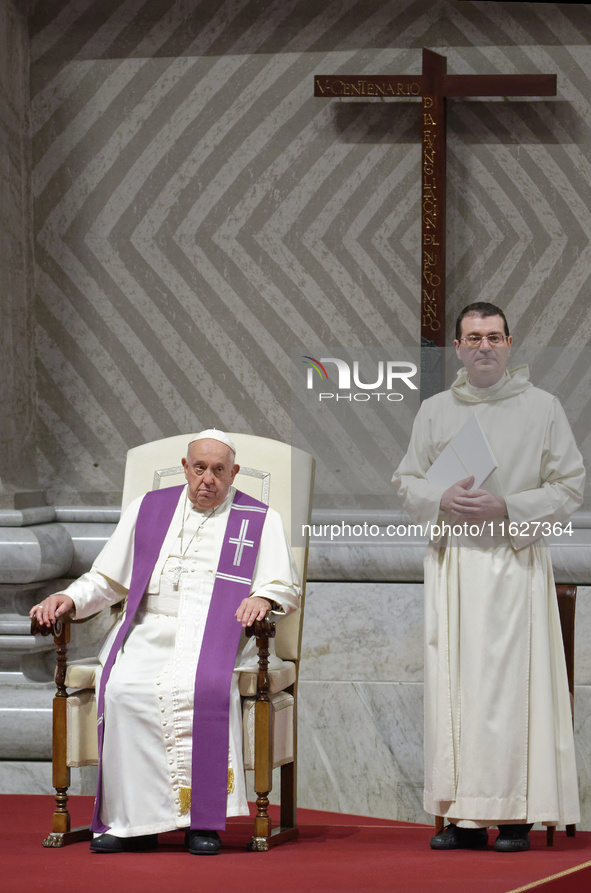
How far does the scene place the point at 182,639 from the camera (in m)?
4.46

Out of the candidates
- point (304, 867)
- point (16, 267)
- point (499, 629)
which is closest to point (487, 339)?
point (499, 629)

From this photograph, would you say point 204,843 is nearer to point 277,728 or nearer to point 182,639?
point 277,728

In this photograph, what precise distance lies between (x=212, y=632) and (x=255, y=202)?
2594 mm

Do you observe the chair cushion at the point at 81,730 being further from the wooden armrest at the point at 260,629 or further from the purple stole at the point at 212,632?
the wooden armrest at the point at 260,629

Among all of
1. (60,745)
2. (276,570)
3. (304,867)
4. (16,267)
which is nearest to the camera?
(304,867)

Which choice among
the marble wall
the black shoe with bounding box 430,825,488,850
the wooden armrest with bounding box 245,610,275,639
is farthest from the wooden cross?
the black shoe with bounding box 430,825,488,850

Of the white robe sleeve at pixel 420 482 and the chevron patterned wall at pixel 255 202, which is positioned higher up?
the chevron patterned wall at pixel 255 202

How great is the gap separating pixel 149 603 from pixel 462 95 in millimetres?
2876

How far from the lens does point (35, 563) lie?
574 cm

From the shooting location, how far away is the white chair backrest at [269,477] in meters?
4.77

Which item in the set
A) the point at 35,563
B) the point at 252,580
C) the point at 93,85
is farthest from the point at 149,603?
the point at 93,85

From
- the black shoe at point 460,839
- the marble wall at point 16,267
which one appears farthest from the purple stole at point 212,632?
the marble wall at point 16,267

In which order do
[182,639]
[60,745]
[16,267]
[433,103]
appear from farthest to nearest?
[16,267]
[433,103]
[182,639]
[60,745]

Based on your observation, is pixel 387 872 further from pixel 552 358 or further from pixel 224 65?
pixel 224 65
